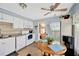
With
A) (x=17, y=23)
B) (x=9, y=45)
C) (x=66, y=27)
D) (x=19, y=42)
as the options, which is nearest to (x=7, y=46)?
(x=9, y=45)

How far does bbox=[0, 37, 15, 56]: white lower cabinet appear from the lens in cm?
153

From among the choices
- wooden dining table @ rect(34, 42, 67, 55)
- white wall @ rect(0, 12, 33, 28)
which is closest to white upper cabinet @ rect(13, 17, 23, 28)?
white wall @ rect(0, 12, 33, 28)

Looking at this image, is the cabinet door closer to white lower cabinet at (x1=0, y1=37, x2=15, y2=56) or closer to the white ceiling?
white lower cabinet at (x1=0, y1=37, x2=15, y2=56)

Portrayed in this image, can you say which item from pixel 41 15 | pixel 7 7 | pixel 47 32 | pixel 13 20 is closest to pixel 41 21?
pixel 41 15

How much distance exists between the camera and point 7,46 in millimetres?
1555

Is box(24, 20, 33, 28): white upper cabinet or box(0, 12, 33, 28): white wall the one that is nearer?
box(0, 12, 33, 28): white wall

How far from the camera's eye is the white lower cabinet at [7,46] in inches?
60.4

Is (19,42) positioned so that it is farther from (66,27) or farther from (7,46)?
(66,27)

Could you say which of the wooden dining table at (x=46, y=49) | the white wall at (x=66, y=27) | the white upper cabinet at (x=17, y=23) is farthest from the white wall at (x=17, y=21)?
the white wall at (x=66, y=27)

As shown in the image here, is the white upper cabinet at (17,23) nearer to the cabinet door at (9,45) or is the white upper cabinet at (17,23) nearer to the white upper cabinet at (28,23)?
the white upper cabinet at (28,23)

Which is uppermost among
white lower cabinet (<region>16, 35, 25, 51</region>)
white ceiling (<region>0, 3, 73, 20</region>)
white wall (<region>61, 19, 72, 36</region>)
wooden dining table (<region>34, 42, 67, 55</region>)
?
white ceiling (<region>0, 3, 73, 20</region>)

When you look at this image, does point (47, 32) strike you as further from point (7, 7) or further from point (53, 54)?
point (7, 7)

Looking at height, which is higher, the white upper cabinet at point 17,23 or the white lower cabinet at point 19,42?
the white upper cabinet at point 17,23

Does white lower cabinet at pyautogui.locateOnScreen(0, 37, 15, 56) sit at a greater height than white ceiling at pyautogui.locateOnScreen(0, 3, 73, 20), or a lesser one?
lesser
